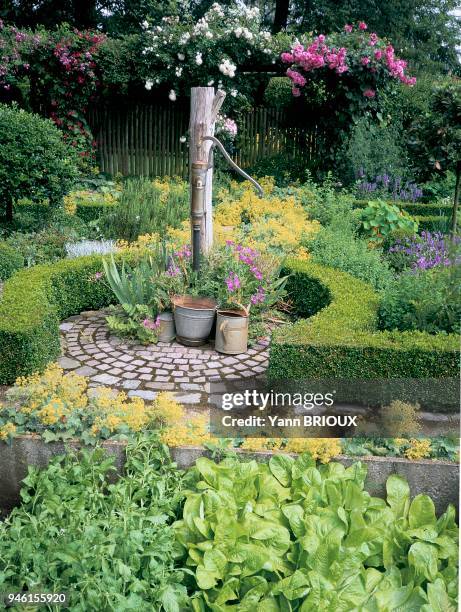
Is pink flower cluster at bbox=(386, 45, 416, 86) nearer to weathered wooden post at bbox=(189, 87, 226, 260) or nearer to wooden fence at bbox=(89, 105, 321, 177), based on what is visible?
wooden fence at bbox=(89, 105, 321, 177)

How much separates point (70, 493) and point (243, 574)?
0.87m

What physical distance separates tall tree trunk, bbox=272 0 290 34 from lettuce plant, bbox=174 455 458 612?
18067 mm

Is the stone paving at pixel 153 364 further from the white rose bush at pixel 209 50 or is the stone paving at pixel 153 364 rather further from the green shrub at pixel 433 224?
the white rose bush at pixel 209 50

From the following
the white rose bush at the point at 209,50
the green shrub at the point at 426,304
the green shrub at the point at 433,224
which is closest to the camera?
the green shrub at the point at 426,304

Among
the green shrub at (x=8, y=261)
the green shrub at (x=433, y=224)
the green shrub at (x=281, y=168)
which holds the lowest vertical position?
the green shrub at (x=8, y=261)

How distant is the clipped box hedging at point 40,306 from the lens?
13.8ft

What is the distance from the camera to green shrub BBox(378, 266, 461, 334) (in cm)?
442

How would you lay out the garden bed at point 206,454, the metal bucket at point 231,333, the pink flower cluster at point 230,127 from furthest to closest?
the pink flower cluster at point 230,127, the metal bucket at point 231,333, the garden bed at point 206,454

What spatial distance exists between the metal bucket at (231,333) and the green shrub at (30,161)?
4330mm

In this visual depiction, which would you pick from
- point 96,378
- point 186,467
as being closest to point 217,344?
point 96,378

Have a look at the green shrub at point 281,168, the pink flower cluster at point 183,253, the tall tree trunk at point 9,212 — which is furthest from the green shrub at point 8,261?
the green shrub at point 281,168

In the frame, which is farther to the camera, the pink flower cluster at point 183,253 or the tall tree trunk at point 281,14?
the tall tree trunk at point 281,14

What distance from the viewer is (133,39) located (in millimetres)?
12133

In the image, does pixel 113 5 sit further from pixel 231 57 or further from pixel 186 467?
pixel 186 467
